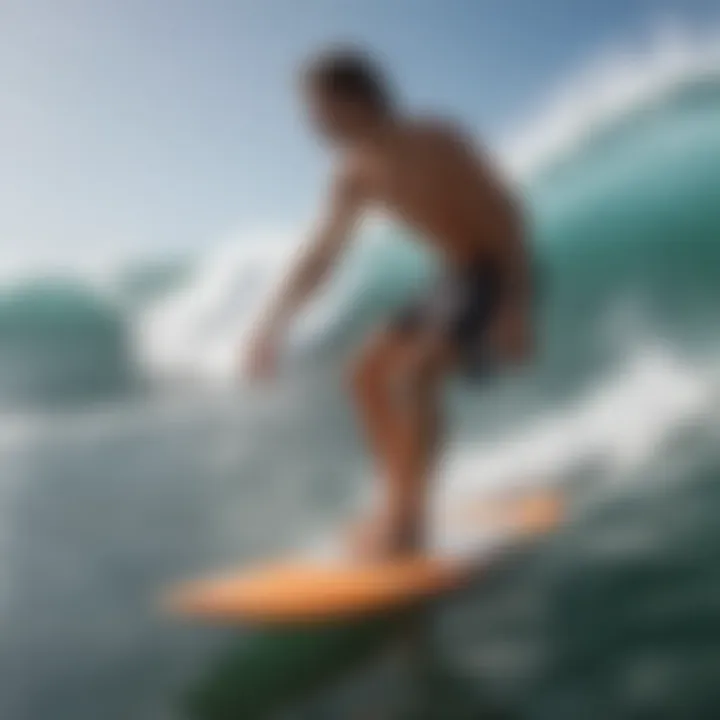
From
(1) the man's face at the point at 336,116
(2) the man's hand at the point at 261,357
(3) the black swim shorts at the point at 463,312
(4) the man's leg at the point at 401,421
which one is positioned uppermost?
(1) the man's face at the point at 336,116

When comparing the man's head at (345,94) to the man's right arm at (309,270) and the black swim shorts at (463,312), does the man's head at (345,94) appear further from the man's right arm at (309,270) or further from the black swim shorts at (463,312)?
the black swim shorts at (463,312)

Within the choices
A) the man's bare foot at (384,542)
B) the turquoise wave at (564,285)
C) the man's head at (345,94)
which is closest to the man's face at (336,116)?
the man's head at (345,94)

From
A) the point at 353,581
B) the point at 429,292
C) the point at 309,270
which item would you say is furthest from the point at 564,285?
the point at 353,581

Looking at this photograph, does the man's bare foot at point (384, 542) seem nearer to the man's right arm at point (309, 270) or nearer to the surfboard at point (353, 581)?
the surfboard at point (353, 581)

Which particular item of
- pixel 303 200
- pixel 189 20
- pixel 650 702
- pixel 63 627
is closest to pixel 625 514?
pixel 650 702

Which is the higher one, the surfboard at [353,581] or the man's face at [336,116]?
the man's face at [336,116]

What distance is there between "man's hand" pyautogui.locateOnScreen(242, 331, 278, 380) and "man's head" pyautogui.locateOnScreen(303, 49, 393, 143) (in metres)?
0.21

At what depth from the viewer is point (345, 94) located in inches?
50.3

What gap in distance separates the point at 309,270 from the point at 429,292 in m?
0.12

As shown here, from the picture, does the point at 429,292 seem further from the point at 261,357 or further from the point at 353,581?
the point at 353,581

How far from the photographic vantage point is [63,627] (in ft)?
4.10

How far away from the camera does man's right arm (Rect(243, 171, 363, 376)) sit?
1288 millimetres

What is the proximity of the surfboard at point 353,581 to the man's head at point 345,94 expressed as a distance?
1.29 ft

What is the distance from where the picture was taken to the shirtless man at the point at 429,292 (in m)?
1.27
